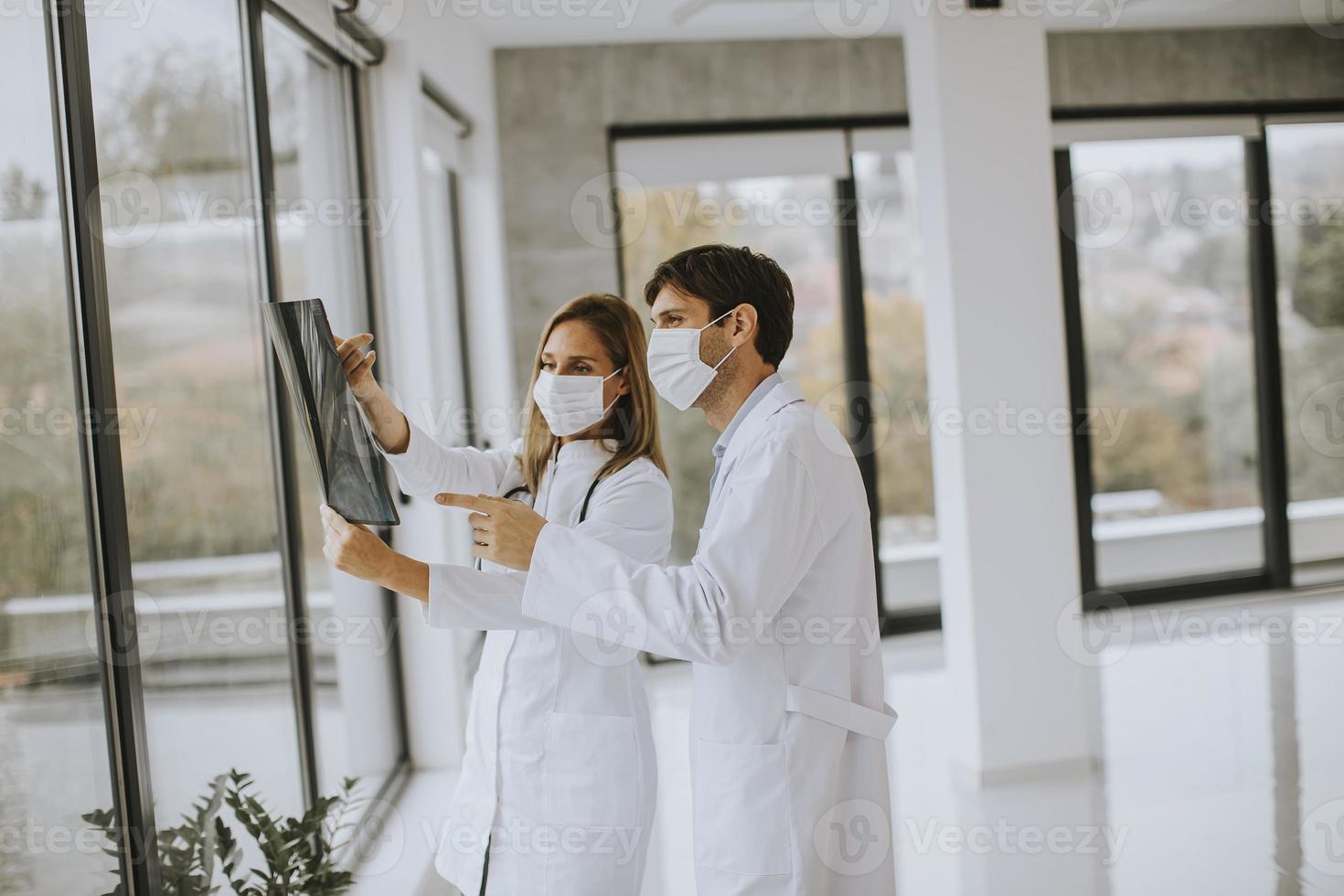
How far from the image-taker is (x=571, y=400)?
6.00ft

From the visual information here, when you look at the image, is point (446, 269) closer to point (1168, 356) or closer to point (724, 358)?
point (724, 358)

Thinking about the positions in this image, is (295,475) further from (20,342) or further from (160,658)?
(20,342)

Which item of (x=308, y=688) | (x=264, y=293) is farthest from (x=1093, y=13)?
(x=308, y=688)

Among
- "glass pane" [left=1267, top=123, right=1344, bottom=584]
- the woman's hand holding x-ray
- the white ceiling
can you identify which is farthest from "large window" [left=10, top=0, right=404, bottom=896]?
"glass pane" [left=1267, top=123, right=1344, bottom=584]

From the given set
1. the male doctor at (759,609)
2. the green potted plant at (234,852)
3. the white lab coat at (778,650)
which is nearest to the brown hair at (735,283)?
the male doctor at (759,609)

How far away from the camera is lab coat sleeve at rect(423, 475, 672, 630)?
1.52 m

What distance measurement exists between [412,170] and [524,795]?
2.44 metres

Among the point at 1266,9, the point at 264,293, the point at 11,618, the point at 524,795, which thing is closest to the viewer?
the point at 11,618

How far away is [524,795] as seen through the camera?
172cm

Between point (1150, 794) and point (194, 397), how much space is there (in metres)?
3.08

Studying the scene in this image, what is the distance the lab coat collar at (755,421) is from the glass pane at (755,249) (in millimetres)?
3652

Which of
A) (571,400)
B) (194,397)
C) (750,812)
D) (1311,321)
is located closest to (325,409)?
(571,400)

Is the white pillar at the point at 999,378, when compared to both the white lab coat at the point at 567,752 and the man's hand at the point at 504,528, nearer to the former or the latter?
the white lab coat at the point at 567,752

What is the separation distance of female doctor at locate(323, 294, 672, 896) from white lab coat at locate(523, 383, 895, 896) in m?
0.19
